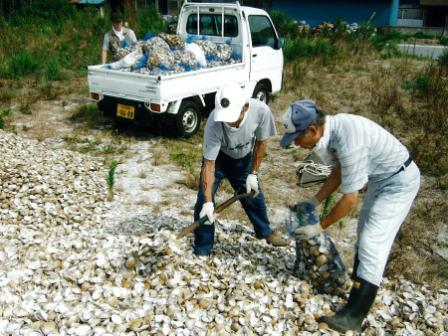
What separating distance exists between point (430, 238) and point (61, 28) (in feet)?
46.3

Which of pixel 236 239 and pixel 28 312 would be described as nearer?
pixel 28 312

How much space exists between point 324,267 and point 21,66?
10.3 metres

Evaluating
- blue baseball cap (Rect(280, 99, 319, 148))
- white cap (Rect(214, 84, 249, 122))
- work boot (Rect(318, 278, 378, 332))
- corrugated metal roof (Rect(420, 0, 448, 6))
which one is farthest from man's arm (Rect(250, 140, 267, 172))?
corrugated metal roof (Rect(420, 0, 448, 6))

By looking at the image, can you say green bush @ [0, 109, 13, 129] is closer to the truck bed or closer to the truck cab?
the truck bed

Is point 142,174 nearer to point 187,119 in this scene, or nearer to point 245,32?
point 187,119

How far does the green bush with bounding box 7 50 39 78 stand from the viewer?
441 inches

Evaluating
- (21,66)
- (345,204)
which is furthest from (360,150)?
(21,66)

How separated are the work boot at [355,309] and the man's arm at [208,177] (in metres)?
1.36

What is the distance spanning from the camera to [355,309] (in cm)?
325

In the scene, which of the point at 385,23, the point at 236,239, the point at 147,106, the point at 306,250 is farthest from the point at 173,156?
the point at 385,23

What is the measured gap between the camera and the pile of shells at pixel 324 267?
3650mm

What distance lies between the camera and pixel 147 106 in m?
6.91

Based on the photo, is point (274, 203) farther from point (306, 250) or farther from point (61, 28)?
point (61, 28)

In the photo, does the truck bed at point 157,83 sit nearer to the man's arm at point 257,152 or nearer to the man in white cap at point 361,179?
the man's arm at point 257,152
